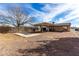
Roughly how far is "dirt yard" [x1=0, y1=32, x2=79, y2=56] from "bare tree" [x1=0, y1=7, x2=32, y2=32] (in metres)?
0.13

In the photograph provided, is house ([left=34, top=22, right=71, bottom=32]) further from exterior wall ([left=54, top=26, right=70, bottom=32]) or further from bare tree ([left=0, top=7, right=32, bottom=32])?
bare tree ([left=0, top=7, right=32, bottom=32])

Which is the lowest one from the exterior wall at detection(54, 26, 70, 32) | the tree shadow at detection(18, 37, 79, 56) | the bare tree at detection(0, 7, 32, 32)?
the tree shadow at detection(18, 37, 79, 56)

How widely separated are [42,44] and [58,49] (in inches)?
6.9

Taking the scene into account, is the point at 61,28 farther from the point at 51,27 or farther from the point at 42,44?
the point at 42,44

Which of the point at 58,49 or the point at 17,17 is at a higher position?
the point at 17,17

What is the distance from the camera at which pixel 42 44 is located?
187 cm

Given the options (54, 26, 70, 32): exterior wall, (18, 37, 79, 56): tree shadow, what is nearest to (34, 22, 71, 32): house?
(54, 26, 70, 32): exterior wall

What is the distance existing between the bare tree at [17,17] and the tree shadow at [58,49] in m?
0.29

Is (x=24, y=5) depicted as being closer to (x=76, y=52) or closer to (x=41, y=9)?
(x=41, y=9)

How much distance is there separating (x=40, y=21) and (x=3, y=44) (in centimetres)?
46

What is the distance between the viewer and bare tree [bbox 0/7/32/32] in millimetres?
1874

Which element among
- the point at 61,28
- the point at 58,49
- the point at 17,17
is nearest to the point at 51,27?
the point at 61,28

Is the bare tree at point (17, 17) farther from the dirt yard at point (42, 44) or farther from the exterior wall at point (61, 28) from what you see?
the exterior wall at point (61, 28)

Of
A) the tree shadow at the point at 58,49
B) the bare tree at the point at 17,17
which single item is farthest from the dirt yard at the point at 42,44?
the bare tree at the point at 17,17
